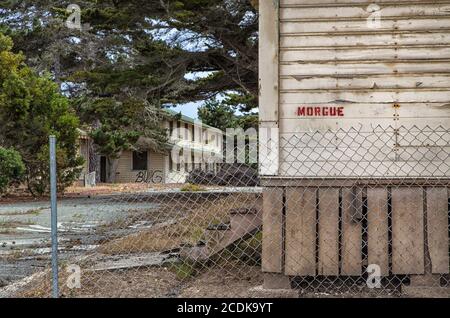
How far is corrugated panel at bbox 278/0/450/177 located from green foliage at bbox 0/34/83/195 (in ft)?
57.1

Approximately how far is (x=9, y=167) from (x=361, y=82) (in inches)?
689

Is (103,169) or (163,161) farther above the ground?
(163,161)

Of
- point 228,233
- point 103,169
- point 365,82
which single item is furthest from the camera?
point 103,169

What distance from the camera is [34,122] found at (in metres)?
23.0

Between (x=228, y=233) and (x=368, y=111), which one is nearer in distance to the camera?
(x=368, y=111)

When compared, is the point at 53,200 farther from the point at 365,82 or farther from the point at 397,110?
the point at 397,110

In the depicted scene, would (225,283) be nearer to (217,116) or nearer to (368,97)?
(368,97)

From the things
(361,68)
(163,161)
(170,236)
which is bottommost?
(170,236)

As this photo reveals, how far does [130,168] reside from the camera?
45.8 meters

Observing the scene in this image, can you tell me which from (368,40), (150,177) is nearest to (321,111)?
(368,40)

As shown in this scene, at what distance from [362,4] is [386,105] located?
1083 mm

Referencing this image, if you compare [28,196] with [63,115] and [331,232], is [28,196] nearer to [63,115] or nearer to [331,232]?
[63,115]

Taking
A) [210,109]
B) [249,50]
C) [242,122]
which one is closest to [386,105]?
[249,50]

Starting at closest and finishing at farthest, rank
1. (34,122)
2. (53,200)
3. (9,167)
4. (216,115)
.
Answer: (53,200) → (9,167) → (34,122) → (216,115)
